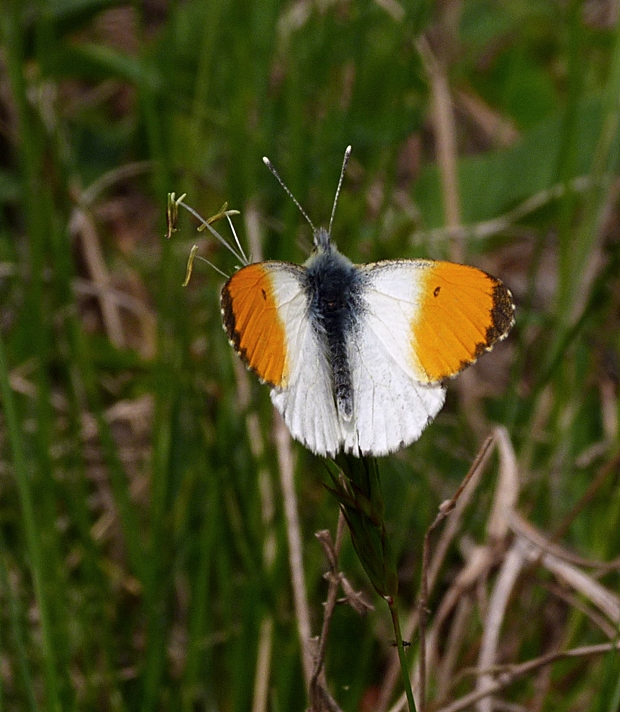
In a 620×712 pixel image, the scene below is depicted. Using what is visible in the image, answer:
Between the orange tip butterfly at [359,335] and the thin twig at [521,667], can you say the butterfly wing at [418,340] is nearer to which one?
the orange tip butterfly at [359,335]

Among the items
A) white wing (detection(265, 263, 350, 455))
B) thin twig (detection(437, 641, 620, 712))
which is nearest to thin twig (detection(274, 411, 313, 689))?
thin twig (detection(437, 641, 620, 712))

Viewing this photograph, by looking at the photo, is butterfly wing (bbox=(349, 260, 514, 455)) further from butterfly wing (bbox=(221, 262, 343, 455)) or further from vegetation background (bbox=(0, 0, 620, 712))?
vegetation background (bbox=(0, 0, 620, 712))

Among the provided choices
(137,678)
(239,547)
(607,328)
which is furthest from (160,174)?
(607,328)

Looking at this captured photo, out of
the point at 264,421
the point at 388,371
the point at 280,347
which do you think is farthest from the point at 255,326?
the point at 264,421

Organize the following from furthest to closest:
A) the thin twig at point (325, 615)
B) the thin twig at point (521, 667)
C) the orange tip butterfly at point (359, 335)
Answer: the thin twig at point (521, 667)
the orange tip butterfly at point (359, 335)
the thin twig at point (325, 615)

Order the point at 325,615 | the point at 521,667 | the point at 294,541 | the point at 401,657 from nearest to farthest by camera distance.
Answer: the point at 401,657 → the point at 325,615 → the point at 521,667 → the point at 294,541

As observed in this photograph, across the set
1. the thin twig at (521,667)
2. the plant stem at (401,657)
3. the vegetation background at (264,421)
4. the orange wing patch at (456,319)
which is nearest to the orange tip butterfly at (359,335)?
the orange wing patch at (456,319)

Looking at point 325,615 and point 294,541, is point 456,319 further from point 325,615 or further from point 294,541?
point 294,541
